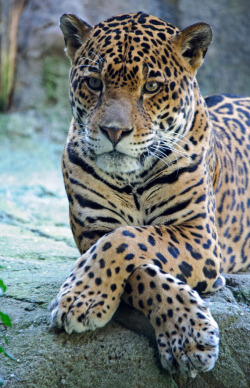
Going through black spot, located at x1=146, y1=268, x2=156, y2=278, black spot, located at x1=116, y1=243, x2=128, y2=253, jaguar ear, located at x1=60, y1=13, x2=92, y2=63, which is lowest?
black spot, located at x1=146, y1=268, x2=156, y2=278

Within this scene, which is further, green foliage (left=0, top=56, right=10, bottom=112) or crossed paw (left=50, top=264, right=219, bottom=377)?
green foliage (left=0, top=56, right=10, bottom=112)

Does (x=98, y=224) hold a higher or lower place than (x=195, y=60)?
lower

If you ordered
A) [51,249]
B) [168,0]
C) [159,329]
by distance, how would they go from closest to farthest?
[159,329]
[51,249]
[168,0]

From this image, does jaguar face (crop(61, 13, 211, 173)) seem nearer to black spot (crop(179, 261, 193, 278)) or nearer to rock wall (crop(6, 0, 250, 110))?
black spot (crop(179, 261, 193, 278))

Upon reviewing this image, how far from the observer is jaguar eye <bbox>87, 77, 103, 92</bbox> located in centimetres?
518

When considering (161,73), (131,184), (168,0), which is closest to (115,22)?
(161,73)

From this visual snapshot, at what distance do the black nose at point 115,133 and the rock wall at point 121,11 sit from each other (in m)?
8.88

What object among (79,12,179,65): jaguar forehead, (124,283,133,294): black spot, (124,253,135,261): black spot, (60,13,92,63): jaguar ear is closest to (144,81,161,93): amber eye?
(79,12,179,65): jaguar forehead

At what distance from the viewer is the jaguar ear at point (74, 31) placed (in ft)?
18.4

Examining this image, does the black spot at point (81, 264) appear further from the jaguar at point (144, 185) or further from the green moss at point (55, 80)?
the green moss at point (55, 80)

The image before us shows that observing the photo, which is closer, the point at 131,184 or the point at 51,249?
the point at 131,184

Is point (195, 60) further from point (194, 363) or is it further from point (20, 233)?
point (20, 233)

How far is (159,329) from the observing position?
4.33 meters

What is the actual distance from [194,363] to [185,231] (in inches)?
58.5
